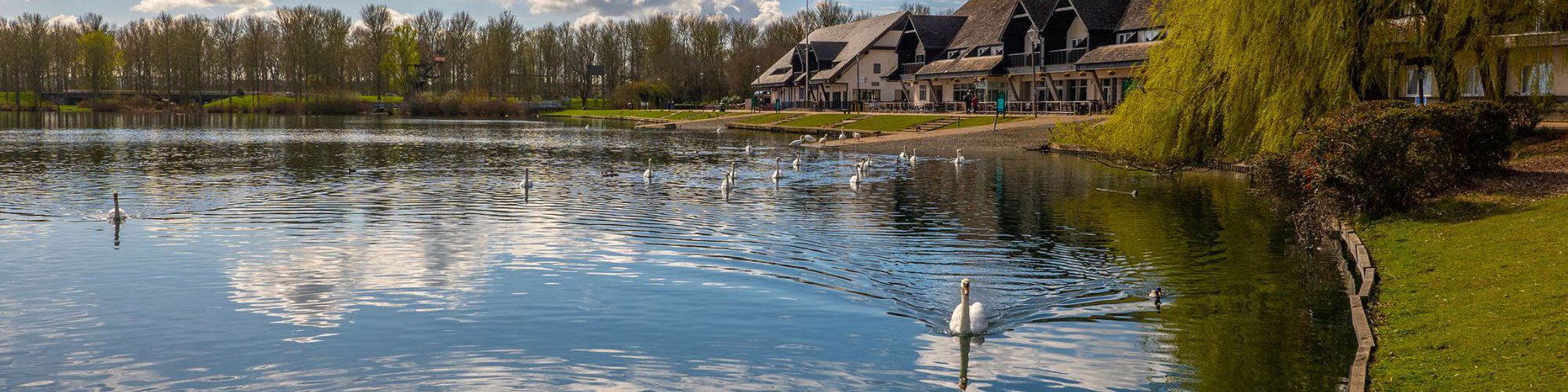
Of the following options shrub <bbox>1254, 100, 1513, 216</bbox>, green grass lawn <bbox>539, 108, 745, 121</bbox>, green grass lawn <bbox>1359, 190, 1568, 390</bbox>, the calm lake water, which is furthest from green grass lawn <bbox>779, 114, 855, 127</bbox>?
green grass lawn <bbox>1359, 190, 1568, 390</bbox>

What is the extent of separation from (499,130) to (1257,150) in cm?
6700

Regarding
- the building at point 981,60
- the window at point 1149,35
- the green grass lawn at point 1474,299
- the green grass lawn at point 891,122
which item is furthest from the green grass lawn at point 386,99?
the green grass lawn at point 1474,299

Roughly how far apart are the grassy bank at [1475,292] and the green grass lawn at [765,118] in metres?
73.4

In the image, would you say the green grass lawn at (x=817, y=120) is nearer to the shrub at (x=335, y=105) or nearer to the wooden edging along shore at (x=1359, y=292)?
the wooden edging along shore at (x=1359, y=292)

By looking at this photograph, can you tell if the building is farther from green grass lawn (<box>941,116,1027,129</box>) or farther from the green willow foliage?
the green willow foliage

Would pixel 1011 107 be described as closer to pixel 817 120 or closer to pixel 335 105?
pixel 817 120

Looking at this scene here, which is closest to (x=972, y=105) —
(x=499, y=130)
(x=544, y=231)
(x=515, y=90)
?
(x=499, y=130)

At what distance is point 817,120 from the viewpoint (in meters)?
89.9

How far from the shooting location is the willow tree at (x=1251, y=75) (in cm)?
2988

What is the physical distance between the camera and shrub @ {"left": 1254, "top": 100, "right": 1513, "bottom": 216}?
22.2 m

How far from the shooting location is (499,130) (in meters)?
89.6

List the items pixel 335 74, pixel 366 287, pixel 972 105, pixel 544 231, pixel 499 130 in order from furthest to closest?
pixel 335 74 → pixel 499 130 → pixel 972 105 → pixel 544 231 → pixel 366 287

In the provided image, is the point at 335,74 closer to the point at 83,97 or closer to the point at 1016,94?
the point at 83,97

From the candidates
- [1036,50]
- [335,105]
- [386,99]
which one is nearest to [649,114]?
[335,105]
